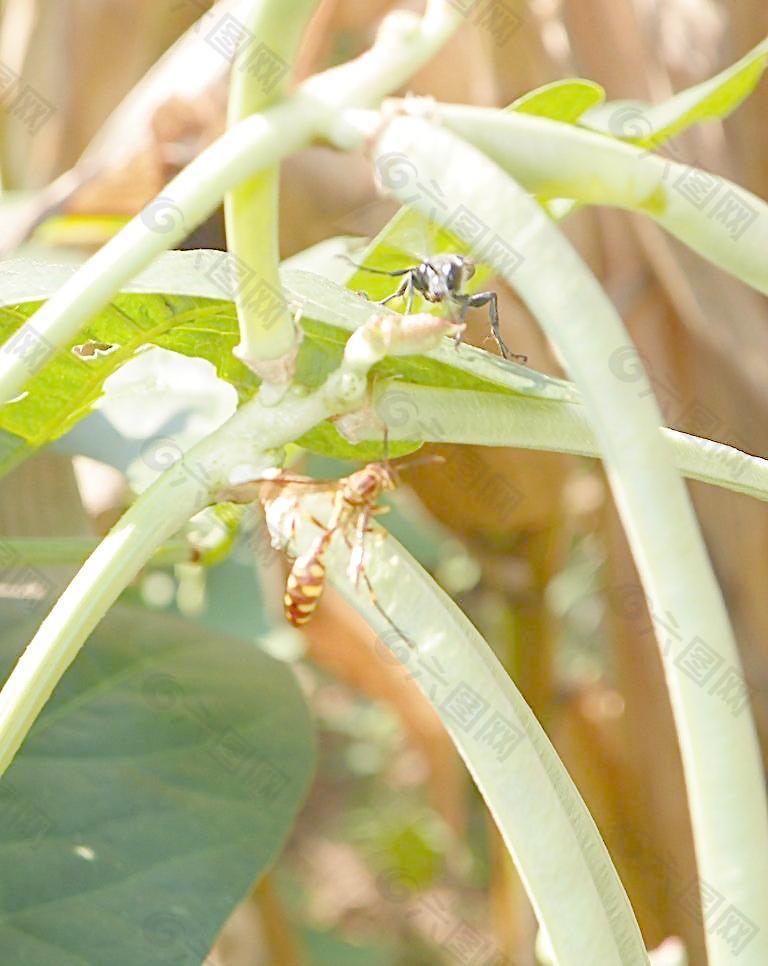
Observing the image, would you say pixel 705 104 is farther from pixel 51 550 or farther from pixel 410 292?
pixel 51 550

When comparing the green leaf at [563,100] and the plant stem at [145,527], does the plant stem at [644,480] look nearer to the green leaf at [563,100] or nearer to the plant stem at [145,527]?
the plant stem at [145,527]

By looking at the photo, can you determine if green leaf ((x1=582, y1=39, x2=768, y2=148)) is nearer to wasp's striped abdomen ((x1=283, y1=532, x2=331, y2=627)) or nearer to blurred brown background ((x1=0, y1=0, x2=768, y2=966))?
wasp's striped abdomen ((x1=283, y1=532, x2=331, y2=627))

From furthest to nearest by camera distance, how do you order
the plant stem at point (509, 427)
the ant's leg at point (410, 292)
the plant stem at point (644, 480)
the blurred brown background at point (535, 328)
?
the blurred brown background at point (535, 328) → the ant's leg at point (410, 292) → the plant stem at point (509, 427) → the plant stem at point (644, 480)

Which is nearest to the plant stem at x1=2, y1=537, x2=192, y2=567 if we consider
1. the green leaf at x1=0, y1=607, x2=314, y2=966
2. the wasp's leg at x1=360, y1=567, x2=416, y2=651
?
the green leaf at x1=0, y1=607, x2=314, y2=966

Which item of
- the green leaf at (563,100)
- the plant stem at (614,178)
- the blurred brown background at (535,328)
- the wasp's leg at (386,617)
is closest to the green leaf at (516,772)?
the wasp's leg at (386,617)

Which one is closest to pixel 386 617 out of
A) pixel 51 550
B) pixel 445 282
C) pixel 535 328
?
pixel 445 282

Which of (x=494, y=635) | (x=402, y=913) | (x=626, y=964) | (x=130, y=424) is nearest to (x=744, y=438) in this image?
(x=494, y=635)
